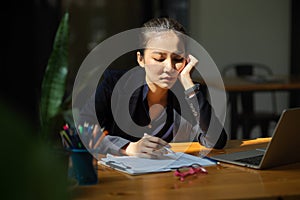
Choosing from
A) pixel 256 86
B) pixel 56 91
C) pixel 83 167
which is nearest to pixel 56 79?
pixel 56 91

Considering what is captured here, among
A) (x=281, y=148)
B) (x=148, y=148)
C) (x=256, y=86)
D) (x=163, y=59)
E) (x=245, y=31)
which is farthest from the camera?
(x=245, y=31)

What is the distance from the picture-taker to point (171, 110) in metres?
1.76

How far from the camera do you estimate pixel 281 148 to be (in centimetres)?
128

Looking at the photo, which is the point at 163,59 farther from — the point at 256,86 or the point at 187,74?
the point at 256,86

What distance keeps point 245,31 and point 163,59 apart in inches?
146

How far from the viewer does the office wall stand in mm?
5043

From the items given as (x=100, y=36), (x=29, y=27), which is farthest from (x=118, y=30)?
(x=29, y=27)

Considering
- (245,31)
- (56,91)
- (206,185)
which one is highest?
(245,31)

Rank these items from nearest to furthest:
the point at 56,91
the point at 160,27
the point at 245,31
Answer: the point at 56,91
the point at 160,27
the point at 245,31

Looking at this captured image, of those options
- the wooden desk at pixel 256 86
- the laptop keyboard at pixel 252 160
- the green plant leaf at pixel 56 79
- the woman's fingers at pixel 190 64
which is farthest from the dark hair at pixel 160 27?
the wooden desk at pixel 256 86

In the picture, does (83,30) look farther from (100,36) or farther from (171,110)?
(171,110)

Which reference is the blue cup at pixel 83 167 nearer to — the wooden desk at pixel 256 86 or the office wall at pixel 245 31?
the wooden desk at pixel 256 86

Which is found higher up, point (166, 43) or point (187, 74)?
point (166, 43)

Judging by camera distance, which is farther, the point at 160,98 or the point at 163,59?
the point at 160,98
